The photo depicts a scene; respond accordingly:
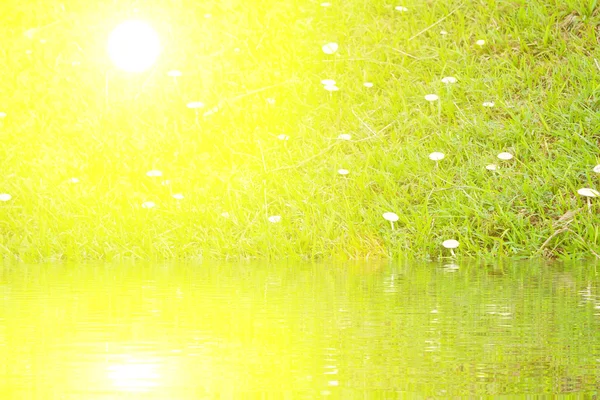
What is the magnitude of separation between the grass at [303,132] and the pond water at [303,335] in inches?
53.7

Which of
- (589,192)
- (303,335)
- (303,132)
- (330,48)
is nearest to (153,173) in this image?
(303,132)

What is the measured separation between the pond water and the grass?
1363 mm

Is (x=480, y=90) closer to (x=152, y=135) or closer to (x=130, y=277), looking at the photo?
(x=152, y=135)

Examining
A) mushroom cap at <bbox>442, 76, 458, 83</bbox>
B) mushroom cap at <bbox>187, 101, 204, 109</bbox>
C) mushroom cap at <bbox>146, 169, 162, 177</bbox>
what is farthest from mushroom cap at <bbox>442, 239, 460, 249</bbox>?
mushroom cap at <bbox>187, 101, 204, 109</bbox>

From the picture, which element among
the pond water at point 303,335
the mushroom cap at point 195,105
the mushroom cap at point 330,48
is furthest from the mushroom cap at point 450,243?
the mushroom cap at point 330,48

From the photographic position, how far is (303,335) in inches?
111

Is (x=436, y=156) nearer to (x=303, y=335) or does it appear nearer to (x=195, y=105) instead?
(x=195, y=105)

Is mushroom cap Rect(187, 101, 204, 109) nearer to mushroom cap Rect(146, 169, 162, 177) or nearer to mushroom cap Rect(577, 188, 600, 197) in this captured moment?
mushroom cap Rect(146, 169, 162, 177)

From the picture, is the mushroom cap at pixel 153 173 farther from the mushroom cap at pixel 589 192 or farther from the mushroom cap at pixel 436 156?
the mushroom cap at pixel 589 192

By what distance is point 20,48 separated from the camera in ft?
30.7

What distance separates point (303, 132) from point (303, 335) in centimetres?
474

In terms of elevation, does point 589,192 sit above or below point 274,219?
above

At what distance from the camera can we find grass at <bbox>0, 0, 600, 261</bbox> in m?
5.94

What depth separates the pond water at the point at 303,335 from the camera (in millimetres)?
2131
